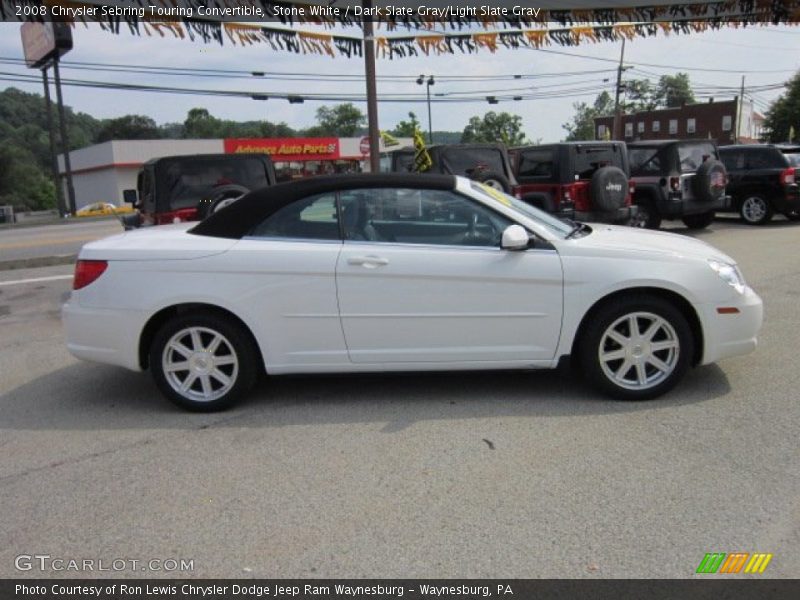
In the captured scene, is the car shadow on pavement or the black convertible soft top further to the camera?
the black convertible soft top

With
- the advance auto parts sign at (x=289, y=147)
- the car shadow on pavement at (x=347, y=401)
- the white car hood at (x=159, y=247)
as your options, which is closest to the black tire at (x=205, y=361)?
the car shadow on pavement at (x=347, y=401)

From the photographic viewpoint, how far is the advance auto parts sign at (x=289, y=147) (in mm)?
53656

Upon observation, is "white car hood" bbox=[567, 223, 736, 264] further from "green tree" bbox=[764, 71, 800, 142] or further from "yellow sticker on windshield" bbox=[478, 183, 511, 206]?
"green tree" bbox=[764, 71, 800, 142]

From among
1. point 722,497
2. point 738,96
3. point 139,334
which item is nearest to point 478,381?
point 722,497

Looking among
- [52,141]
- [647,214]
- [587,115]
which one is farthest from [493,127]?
[647,214]

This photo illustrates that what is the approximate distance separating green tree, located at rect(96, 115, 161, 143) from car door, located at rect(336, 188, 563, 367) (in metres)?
103

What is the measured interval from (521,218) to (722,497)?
212 cm

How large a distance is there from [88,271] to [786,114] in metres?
59.1

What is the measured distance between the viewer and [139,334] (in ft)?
15.3

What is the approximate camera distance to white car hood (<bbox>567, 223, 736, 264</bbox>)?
4.54 meters

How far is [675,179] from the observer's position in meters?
13.0
